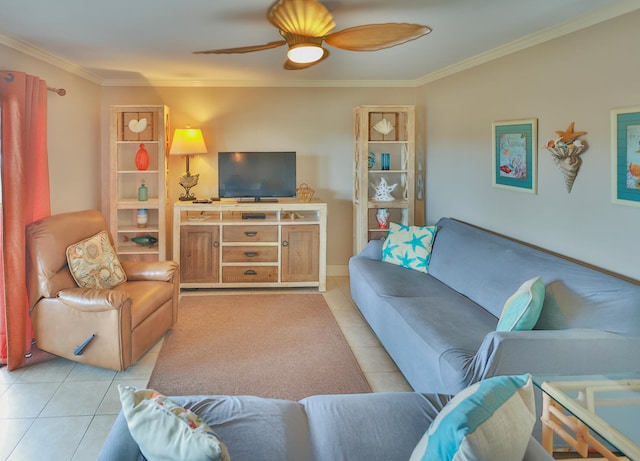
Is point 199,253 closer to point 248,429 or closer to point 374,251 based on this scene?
point 374,251

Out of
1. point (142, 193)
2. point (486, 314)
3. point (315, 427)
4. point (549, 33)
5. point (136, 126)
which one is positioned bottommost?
point (315, 427)

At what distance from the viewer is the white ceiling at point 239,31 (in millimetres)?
→ 2941

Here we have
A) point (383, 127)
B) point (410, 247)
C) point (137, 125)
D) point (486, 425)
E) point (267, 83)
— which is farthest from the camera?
point (267, 83)

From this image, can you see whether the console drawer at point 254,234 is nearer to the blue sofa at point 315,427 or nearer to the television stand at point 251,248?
the television stand at point 251,248

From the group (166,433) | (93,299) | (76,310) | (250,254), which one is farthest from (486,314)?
(250,254)

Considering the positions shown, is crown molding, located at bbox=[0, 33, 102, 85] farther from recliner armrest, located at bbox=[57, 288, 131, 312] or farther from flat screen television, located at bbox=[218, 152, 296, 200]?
recliner armrest, located at bbox=[57, 288, 131, 312]

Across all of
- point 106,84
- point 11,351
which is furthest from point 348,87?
point 11,351

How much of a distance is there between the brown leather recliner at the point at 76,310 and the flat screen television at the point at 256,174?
204 centimetres

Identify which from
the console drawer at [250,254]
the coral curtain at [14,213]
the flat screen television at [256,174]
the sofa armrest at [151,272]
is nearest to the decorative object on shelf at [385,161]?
the flat screen television at [256,174]

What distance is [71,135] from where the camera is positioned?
485 cm

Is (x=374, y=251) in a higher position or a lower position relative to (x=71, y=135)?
lower

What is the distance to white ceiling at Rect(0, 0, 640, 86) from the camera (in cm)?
294

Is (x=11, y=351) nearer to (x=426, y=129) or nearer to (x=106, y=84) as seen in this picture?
(x=106, y=84)

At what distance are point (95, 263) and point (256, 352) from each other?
1.34 meters
